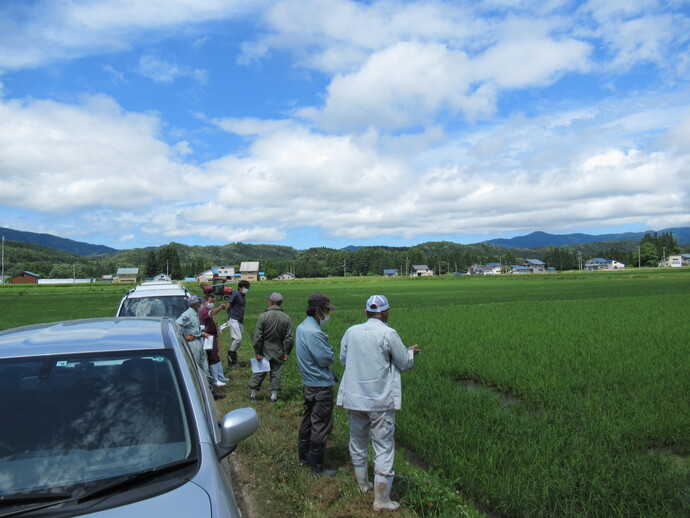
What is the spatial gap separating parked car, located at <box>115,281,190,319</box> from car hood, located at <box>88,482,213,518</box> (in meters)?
8.24

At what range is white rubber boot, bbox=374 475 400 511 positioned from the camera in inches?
164

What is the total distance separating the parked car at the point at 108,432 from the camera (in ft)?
7.11

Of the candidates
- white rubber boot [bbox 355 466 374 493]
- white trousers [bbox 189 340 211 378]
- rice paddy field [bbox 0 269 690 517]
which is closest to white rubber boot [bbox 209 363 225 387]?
white trousers [bbox 189 340 211 378]

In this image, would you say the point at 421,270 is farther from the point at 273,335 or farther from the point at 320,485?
the point at 320,485

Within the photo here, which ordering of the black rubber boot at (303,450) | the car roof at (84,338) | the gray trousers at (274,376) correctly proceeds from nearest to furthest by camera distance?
1. the car roof at (84,338)
2. the black rubber boot at (303,450)
3. the gray trousers at (274,376)

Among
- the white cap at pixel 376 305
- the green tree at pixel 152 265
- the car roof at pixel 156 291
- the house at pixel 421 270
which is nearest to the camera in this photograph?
the white cap at pixel 376 305

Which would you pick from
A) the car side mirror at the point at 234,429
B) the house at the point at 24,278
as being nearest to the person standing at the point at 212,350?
the car side mirror at the point at 234,429

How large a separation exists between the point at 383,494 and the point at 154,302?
761 cm

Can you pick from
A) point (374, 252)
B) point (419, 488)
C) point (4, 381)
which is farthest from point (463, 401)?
point (374, 252)

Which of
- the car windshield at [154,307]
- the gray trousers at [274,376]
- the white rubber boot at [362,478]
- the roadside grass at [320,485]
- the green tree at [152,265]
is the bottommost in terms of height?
the roadside grass at [320,485]

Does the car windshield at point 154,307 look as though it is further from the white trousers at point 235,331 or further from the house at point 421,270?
the house at point 421,270

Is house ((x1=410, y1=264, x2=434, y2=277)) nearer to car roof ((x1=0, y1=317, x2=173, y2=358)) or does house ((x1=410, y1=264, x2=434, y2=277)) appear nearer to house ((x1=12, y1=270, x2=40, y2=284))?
house ((x1=12, y1=270, x2=40, y2=284))

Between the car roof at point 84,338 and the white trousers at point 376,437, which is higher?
the car roof at point 84,338

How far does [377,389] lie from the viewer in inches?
170
